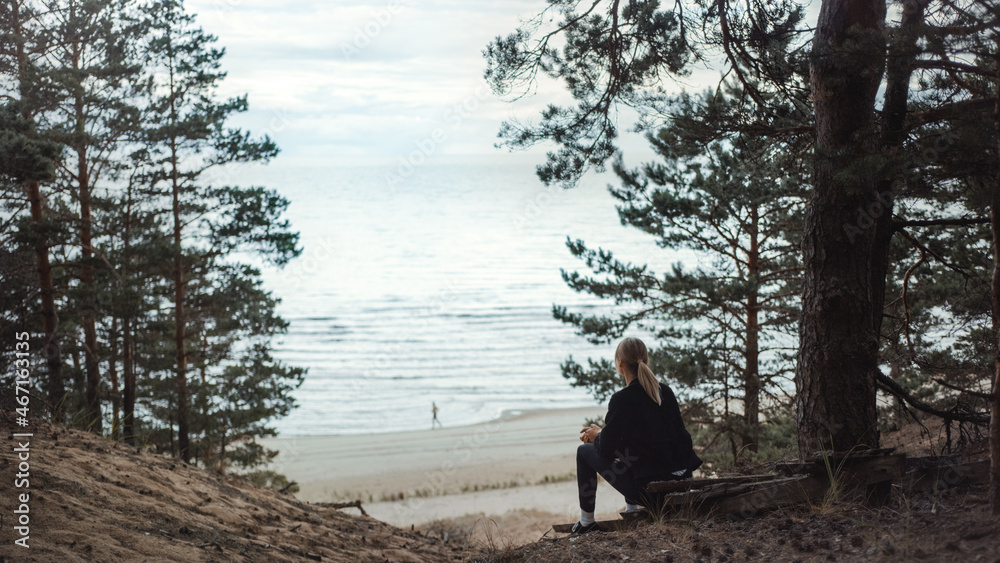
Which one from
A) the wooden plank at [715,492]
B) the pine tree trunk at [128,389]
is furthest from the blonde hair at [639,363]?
the pine tree trunk at [128,389]

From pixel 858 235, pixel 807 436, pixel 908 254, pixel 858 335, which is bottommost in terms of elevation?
pixel 807 436

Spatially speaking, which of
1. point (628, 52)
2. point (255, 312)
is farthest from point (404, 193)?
point (628, 52)

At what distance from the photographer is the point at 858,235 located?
13.5ft

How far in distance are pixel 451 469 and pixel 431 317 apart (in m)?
16.7

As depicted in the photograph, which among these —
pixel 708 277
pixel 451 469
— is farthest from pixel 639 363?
pixel 451 469

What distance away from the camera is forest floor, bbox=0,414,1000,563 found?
302cm

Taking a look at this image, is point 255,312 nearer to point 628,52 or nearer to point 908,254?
point 628,52

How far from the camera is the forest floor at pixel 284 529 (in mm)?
3023

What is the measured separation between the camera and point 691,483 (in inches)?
156

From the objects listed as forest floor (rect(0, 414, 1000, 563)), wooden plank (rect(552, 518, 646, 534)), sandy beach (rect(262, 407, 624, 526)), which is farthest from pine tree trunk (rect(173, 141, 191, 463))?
wooden plank (rect(552, 518, 646, 534))

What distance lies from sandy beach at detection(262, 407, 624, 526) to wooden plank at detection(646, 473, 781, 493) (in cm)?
902

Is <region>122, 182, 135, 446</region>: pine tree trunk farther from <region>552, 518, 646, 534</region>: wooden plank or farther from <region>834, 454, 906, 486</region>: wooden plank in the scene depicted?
<region>834, 454, 906, 486</region>: wooden plank

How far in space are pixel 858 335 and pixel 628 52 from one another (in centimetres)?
327

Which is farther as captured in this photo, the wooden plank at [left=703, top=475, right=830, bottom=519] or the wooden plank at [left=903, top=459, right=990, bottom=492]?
the wooden plank at [left=703, top=475, right=830, bottom=519]
